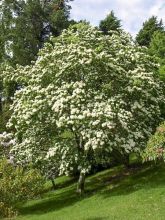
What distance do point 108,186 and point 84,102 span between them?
669 centimetres

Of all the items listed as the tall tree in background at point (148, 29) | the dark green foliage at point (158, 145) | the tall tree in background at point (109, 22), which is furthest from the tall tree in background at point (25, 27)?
the dark green foliage at point (158, 145)

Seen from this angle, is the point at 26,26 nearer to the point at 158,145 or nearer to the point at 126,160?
the point at 126,160

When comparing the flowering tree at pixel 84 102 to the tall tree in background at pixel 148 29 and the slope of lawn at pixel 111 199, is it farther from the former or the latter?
the tall tree in background at pixel 148 29

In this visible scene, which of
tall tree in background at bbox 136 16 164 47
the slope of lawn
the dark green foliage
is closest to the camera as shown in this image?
the dark green foliage

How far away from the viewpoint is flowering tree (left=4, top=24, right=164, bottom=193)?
31016 millimetres

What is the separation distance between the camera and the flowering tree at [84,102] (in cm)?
3102

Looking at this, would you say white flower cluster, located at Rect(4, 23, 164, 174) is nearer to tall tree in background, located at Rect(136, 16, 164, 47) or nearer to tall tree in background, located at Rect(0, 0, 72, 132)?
tall tree in background, located at Rect(0, 0, 72, 132)

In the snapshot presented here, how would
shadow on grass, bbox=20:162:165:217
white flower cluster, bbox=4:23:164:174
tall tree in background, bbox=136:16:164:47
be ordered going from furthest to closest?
tall tree in background, bbox=136:16:164:47, shadow on grass, bbox=20:162:165:217, white flower cluster, bbox=4:23:164:174

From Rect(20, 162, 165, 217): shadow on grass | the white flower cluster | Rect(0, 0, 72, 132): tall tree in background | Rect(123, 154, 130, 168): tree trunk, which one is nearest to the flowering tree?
the white flower cluster

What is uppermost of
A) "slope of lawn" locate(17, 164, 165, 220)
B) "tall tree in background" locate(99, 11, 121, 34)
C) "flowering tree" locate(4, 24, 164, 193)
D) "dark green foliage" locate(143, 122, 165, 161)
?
"tall tree in background" locate(99, 11, 121, 34)

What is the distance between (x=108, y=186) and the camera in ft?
113

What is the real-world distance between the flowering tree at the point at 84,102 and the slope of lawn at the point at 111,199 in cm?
206

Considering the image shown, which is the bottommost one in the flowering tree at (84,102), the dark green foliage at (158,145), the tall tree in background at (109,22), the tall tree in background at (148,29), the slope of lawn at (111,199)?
the slope of lawn at (111,199)

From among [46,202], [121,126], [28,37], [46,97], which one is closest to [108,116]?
[121,126]
